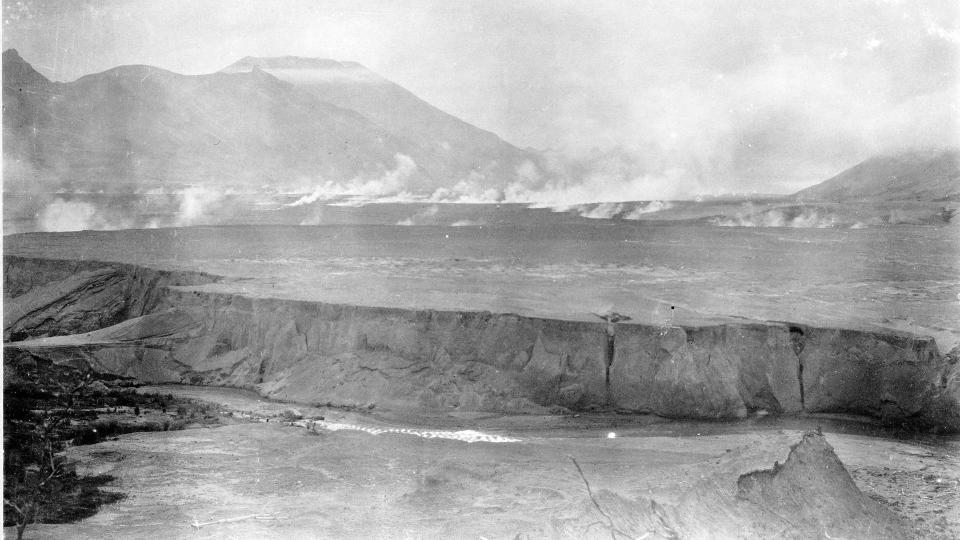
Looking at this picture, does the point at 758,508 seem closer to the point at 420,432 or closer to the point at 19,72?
the point at 420,432

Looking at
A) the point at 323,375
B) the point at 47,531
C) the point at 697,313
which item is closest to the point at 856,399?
the point at 697,313

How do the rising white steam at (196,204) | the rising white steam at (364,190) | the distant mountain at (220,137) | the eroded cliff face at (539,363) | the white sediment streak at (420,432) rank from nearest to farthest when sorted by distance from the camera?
the white sediment streak at (420,432), the eroded cliff face at (539,363), the distant mountain at (220,137), the rising white steam at (364,190), the rising white steam at (196,204)

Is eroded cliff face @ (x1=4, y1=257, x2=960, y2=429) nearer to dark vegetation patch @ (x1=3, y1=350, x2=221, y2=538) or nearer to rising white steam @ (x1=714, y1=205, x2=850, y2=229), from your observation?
dark vegetation patch @ (x1=3, y1=350, x2=221, y2=538)

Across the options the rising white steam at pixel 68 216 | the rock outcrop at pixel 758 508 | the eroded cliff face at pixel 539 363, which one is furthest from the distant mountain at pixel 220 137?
the rock outcrop at pixel 758 508

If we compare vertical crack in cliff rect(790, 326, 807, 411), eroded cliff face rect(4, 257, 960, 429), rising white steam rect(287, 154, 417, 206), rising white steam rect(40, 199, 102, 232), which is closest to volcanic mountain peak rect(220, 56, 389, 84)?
eroded cliff face rect(4, 257, 960, 429)

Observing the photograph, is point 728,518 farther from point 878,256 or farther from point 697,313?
point 878,256

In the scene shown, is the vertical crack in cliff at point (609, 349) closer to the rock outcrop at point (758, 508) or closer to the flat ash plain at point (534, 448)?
the flat ash plain at point (534, 448)
